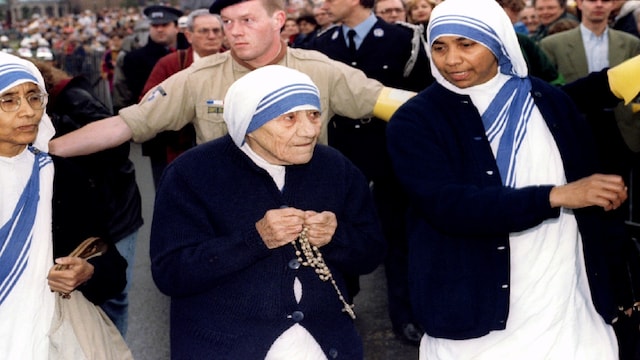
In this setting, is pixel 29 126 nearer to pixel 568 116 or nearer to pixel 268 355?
pixel 268 355

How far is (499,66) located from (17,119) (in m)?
1.72

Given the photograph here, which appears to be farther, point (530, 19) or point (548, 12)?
point (530, 19)

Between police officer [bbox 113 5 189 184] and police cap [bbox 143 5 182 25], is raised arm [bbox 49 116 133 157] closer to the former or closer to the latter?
police officer [bbox 113 5 189 184]

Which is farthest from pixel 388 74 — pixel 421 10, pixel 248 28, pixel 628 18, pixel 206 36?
pixel 628 18

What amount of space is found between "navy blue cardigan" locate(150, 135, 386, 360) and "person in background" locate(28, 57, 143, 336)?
3.48 ft

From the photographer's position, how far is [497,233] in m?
3.19

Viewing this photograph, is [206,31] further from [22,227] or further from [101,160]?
[22,227]

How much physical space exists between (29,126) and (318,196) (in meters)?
1.05

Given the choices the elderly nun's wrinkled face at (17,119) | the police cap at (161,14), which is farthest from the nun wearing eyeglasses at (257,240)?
the police cap at (161,14)

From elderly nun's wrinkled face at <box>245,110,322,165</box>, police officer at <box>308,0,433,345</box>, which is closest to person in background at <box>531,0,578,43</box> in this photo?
police officer at <box>308,0,433,345</box>

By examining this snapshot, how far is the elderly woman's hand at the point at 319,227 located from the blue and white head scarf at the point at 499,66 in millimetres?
642

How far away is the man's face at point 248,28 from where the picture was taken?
4336 millimetres

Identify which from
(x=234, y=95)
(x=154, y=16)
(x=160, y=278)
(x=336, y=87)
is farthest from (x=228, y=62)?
(x=154, y=16)

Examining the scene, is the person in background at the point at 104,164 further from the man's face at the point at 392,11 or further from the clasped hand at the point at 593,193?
the man's face at the point at 392,11
